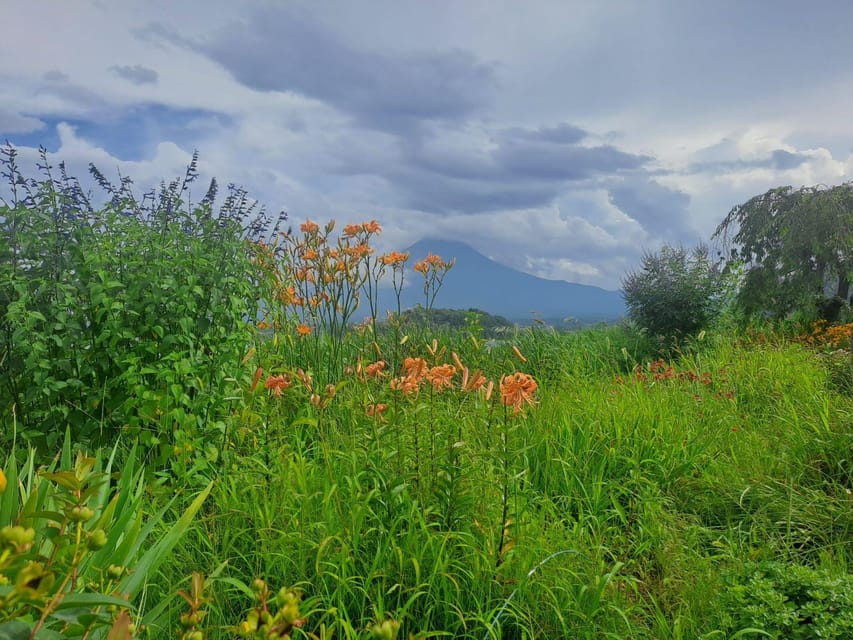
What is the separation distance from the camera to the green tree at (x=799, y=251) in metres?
10.6

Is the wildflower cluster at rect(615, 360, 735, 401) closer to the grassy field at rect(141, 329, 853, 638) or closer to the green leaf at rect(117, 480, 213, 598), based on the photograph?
the grassy field at rect(141, 329, 853, 638)

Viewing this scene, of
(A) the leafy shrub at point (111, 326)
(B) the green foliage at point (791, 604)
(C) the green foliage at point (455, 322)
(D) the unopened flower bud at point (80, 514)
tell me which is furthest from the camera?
(C) the green foliage at point (455, 322)

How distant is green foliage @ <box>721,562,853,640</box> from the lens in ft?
7.59

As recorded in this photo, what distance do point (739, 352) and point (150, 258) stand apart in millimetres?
6254

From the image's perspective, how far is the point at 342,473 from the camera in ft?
10.5

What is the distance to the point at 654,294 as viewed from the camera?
9469mm

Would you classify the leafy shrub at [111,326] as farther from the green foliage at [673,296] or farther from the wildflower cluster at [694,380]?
the green foliage at [673,296]

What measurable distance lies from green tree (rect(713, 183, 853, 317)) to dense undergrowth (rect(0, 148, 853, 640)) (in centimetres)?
587

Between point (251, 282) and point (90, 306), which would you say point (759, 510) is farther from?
point (90, 306)

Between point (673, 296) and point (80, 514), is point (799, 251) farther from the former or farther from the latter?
point (80, 514)

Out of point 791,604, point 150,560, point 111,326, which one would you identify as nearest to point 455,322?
point 111,326

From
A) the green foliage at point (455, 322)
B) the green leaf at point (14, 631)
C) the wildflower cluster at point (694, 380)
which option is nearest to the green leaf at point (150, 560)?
the green leaf at point (14, 631)

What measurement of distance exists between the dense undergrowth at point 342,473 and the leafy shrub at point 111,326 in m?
0.02

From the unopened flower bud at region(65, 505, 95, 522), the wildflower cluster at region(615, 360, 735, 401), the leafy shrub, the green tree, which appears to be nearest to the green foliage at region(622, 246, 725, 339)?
the green tree
